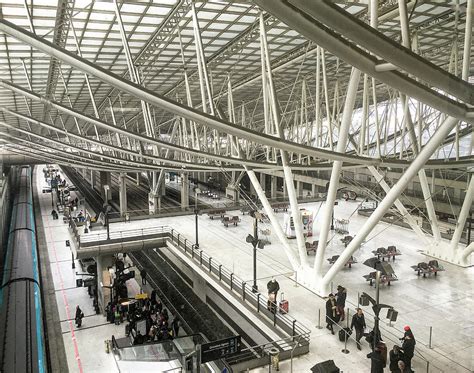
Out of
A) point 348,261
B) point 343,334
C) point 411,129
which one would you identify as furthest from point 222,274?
point 411,129

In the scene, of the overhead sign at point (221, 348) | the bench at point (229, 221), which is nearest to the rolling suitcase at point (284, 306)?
the overhead sign at point (221, 348)

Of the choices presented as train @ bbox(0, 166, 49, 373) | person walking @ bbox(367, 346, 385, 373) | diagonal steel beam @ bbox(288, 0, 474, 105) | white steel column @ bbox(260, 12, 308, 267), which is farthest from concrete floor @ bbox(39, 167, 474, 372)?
diagonal steel beam @ bbox(288, 0, 474, 105)

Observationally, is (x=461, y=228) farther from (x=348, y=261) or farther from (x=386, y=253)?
(x=348, y=261)

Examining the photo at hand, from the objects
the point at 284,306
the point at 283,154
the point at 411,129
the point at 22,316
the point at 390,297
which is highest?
the point at 411,129

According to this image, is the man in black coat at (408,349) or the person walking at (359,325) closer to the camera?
the man in black coat at (408,349)

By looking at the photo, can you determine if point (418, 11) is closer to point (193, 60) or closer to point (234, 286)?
point (193, 60)

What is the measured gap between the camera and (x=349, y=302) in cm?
1677

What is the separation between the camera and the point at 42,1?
14.0m

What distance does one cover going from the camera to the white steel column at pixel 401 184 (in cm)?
1266

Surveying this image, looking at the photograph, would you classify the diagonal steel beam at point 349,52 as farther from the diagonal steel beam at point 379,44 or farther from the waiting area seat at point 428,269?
the waiting area seat at point 428,269

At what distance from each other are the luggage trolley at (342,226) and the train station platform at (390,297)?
2.15 ft

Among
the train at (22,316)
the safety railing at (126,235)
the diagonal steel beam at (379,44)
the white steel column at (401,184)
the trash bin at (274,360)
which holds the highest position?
the diagonal steel beam at (379,44)

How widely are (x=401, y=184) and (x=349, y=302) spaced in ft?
17.7

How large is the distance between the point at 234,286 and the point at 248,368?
21.4 ft
